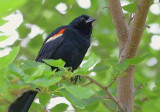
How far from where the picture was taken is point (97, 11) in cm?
446

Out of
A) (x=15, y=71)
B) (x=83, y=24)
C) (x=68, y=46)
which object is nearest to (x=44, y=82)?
(x=15, y=71)

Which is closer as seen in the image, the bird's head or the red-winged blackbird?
the red-winged blackbird

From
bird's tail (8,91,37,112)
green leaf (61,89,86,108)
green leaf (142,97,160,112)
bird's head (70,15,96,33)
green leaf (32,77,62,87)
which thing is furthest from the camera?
bird's head (70,15,96,33)

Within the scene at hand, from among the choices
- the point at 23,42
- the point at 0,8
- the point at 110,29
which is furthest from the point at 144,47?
the point at 0,8

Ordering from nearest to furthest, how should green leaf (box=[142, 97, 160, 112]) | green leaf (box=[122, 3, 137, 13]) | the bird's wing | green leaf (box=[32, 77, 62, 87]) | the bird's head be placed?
green leaf (box=[32, 77, 62, 87]) < green leaf (box=[142, 97, 160, 112]) < green leaf (box=[122, 3, 137, 13]) < the bird's wing < the bird's head

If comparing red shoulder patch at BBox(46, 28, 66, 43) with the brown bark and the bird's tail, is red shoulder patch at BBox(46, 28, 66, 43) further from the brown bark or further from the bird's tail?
the brown bark

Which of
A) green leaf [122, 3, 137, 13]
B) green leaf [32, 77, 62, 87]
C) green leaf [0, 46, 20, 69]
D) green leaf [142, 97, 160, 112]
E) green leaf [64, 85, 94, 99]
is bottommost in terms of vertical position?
green leaf [64, 85, 94, 99]

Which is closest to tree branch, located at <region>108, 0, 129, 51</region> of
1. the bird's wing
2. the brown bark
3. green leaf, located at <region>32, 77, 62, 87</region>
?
the brown bark

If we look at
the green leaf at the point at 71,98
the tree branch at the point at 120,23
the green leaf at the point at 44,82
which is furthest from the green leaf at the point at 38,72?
the tree branch at the point at 120,23

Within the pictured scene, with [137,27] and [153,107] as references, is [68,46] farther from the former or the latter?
[153,107]

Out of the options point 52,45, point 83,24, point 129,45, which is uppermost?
point 83,24

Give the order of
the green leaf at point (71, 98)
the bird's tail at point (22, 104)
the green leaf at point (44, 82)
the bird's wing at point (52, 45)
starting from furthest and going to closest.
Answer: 1. the bird's wing at point (52, 45)
2. the bird's tail at point (22, 104)
3. the green leaf at point (71, 98)
4. the green leaf at point (44, 82)

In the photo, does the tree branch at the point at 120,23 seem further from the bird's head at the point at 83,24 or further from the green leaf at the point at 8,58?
the green leaf at the point at 8,58

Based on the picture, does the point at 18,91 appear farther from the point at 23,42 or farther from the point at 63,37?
the point at 23,42
